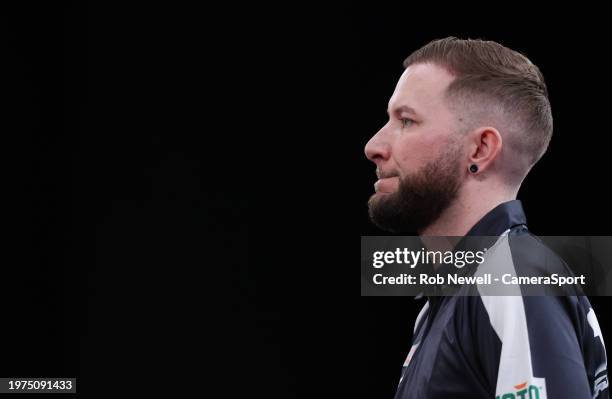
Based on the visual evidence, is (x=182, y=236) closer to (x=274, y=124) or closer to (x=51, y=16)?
(x=274, y=124)

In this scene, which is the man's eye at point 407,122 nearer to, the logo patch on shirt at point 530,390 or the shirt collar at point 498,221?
the shirt collar at point 498,221

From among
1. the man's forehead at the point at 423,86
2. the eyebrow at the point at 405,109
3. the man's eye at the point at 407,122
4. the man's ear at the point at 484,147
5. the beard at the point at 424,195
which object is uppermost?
the man's forehead at the point at 423,86

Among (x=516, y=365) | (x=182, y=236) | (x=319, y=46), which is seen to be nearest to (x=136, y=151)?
(x=182, y=236)

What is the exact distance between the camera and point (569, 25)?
2.22m

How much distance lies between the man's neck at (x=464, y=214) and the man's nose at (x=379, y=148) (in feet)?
0.37

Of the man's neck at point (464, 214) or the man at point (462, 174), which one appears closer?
the man at point (462, 174)

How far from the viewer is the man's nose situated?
39.1 inches

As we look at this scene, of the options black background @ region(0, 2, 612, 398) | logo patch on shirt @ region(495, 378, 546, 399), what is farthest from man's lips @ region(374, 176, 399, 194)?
black background @ region(0, 2, 612, 398)

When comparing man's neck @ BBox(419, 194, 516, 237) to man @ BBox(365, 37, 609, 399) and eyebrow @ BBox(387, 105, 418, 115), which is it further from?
eyebrow @ BBox(387, 105, 418, 115)

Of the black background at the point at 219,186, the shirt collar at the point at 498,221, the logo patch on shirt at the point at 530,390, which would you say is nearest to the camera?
the logo patch on shirt at the point at 530,390

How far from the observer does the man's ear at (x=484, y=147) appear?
0.95 m

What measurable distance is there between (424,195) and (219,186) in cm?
150

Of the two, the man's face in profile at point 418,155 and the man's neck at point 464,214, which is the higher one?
the man's face in profile at point 418,155

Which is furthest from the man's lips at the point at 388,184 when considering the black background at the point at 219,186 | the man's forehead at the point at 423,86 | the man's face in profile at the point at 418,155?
the black background at the point at 219,186
